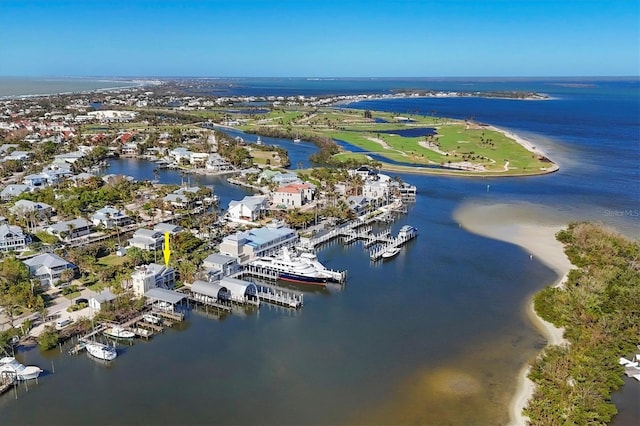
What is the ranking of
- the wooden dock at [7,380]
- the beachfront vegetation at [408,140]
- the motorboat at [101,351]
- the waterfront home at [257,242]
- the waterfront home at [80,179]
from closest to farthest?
the wooden dock at [7,380], the motorboat at [101,351], the waterfront home at [257,242], the waterfront home at [80,179], the beachfront vegetation at [408,140]

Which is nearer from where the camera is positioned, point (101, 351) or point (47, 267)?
point (101, 351)

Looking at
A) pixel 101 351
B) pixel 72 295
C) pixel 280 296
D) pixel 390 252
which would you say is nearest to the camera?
pixel 101 351

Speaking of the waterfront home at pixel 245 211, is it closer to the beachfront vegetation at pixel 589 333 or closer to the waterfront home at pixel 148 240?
the waterfront home at pixel 148 240

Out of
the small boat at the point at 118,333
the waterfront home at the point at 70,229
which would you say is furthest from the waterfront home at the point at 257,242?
the waterfront home at the point at 70,229

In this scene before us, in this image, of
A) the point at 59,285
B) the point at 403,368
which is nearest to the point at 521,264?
the point at 403,368

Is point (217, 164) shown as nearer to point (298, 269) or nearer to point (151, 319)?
point (298, 269)

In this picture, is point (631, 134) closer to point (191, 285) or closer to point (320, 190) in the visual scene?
point (320, 190)

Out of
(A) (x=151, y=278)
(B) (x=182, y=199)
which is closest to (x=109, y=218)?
(B) (x=182, y=199)
